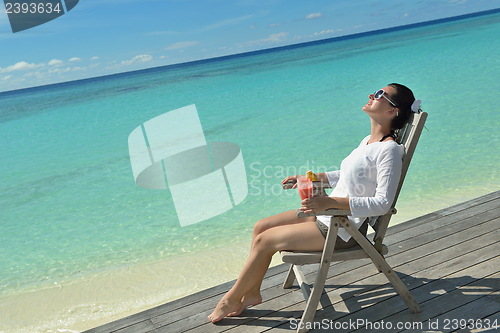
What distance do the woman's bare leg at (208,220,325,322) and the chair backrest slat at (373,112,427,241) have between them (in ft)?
1.18

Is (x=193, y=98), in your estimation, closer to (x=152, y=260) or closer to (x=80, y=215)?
(x=80, y=215)

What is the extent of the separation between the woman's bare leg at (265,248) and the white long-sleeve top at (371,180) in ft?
0.39

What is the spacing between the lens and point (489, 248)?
2.75 m

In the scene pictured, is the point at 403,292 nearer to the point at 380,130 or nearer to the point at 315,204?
the point at 315,204

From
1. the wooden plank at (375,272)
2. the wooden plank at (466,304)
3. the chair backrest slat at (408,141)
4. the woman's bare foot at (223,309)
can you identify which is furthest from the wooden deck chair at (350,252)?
the woman's bare foot at (223,309)

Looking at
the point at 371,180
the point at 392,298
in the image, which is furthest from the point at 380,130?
the point at 392,298

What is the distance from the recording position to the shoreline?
3.43m

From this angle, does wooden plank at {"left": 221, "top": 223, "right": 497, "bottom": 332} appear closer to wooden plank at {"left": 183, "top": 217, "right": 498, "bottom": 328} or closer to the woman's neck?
wooden plank at {"left": 183, "top": 217, "right": 498, "bottom": 328}

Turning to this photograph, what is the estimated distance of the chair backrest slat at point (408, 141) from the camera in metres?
2.07

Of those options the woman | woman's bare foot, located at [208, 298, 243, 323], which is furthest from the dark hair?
woman's bare foot, located at [208, 298, 243, 323]

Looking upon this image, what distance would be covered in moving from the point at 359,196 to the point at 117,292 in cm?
274

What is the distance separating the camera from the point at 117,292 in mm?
3832

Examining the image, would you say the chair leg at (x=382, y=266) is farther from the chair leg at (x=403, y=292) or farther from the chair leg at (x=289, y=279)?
the chair leg at (x=289, y=279)

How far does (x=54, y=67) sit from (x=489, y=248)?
7084 centimetres
